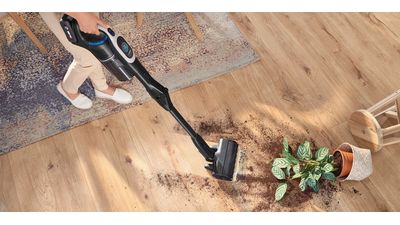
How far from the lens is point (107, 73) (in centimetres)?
197

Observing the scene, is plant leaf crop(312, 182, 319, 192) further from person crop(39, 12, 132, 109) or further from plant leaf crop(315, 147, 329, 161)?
person crop(39, 12, 132, 109)

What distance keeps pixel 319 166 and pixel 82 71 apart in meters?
1.05

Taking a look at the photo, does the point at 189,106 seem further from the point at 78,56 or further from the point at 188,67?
the point at 78,56

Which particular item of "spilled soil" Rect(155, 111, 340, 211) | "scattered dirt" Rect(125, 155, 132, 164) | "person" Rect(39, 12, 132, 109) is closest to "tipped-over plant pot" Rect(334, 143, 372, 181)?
"spilled soil" Rect(155, 111, 340, 211)

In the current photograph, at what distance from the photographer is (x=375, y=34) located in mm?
2088

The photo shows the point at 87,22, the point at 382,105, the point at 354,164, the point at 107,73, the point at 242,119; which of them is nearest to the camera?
the point at 87,22

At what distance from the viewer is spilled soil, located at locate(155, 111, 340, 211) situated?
1623 mm

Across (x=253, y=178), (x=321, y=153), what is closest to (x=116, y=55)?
(x=253, y=178)

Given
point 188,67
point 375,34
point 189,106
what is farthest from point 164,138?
point 375,34

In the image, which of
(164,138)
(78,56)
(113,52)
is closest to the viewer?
(113,52)

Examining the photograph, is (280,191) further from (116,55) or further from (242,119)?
(116,55)

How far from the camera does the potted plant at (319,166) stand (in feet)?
5.12

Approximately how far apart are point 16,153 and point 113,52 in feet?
2.56

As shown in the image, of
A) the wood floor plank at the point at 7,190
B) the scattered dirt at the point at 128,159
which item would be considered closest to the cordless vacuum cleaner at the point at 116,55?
the scattered dirt at the point at 128,159
